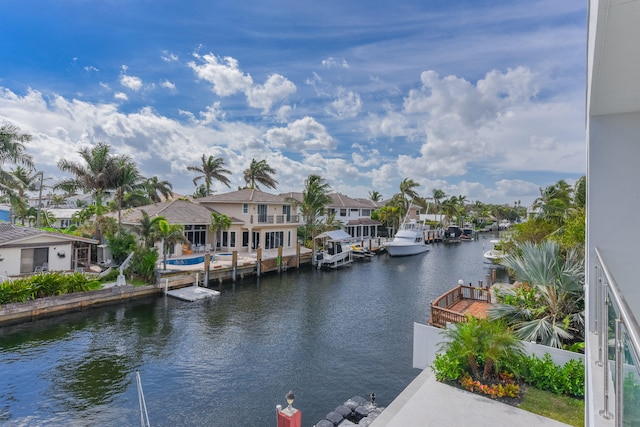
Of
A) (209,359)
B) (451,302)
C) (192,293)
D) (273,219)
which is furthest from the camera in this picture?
(273,219)

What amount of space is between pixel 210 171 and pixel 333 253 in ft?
76.9

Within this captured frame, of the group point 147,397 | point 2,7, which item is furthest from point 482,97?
point 2,7

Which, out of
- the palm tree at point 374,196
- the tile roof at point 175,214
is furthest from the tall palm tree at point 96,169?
the palm tree at point 374,196

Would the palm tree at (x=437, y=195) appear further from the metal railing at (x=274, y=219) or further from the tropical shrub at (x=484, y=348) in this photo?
the tropical shrub at (x=484, y=348)

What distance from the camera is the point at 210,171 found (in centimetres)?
4722

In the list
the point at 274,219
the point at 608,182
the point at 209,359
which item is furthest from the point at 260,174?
the point at 608,182

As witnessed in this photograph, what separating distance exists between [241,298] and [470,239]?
54422 mm

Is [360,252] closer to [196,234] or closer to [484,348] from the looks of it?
[196,234]

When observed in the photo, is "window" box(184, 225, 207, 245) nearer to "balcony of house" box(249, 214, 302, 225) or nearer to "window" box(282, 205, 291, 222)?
"balcony of house" box(249, 214, 302, 225)

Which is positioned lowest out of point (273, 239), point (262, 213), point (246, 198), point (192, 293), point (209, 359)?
point (209, 359)

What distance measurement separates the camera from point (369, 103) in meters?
26.0

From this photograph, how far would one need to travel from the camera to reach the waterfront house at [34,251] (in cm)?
1888

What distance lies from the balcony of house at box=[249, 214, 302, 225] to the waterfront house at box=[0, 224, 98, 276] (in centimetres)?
1391

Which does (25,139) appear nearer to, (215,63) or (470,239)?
(215,63)
